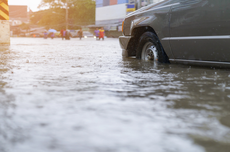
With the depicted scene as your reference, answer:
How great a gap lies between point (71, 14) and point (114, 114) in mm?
79982

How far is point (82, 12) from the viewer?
77938 millimetres

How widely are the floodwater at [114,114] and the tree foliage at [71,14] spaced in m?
72.8

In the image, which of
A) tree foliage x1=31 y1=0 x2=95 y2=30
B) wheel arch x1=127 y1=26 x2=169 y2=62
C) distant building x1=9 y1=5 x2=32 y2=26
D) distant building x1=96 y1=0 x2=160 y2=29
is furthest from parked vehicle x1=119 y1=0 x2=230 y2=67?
distant building x1=9 y1=5 x2=32 y2=26

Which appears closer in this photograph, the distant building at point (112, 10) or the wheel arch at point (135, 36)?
the wheel arch at point (135, 36)

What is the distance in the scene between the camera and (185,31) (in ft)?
17.7

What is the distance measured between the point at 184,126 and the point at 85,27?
70501 mm

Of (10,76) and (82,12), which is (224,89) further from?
(82,12)

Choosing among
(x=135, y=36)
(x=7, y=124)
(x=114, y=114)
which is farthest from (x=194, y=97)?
(x=135, y=36)

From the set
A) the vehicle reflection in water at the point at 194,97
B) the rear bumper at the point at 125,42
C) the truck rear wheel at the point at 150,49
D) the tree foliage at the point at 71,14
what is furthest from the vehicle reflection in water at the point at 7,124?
the tree foliage at the point at 71,14

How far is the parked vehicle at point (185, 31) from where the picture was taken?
15.8ft

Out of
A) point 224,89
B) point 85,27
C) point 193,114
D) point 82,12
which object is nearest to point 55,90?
point 193,114

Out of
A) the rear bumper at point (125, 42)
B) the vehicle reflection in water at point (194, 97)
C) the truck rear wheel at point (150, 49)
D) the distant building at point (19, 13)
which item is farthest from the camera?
the distant building at point (19, 13)

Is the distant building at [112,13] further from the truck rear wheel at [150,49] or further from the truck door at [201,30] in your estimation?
the truck door at [201,30]

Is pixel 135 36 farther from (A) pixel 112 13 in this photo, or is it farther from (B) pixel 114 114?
(A) pixel 112 13
